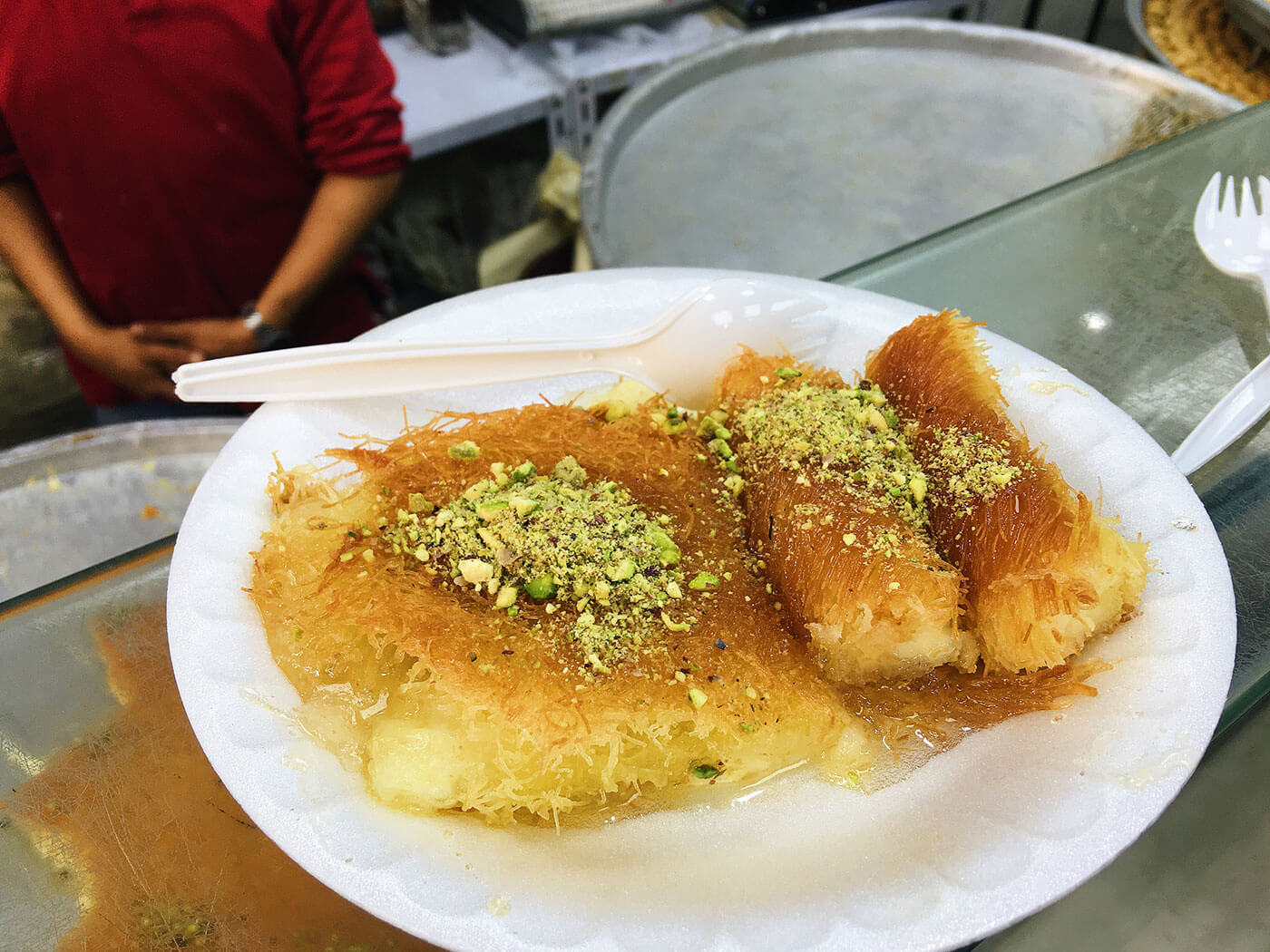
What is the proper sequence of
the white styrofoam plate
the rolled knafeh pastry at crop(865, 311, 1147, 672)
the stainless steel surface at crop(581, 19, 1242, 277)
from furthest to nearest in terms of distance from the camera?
the stainless steel surface at crop(581, 19, 1242, 277) → the rolled knafeh pastry at crop(865, 311, 1147, 672) → the white styrofoam plate

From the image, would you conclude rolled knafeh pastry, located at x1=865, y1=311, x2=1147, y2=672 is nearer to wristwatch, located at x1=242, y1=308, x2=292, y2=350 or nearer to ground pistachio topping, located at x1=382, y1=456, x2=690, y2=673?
ground pistachio topping, located at x1=382, y1=456, x2=690, y2=673

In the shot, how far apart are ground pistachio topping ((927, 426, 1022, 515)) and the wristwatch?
156 cm

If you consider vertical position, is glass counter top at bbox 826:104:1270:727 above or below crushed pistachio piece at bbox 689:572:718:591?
above

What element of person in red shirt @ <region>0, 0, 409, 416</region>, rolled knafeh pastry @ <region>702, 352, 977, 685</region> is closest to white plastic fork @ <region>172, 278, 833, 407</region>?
rolled knafeh pastry @ <region>702, 352, 977, 685</region>

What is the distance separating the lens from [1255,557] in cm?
98

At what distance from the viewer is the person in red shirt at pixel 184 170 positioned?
152cm

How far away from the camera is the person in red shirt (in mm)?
1524

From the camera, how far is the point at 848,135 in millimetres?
2289

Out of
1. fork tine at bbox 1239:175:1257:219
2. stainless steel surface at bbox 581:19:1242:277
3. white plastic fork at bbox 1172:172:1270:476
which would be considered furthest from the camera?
stainless steel surface at bbox 581:19:1242:277

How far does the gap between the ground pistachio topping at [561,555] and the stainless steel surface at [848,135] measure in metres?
0.94

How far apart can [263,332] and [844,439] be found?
1477 mm

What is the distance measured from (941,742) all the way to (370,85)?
1767mm

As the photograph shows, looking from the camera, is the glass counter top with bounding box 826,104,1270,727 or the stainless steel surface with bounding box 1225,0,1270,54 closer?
the glass counter top with bounding box 826,104,1270,727

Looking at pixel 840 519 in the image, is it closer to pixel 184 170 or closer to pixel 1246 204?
pixel 1246 204
